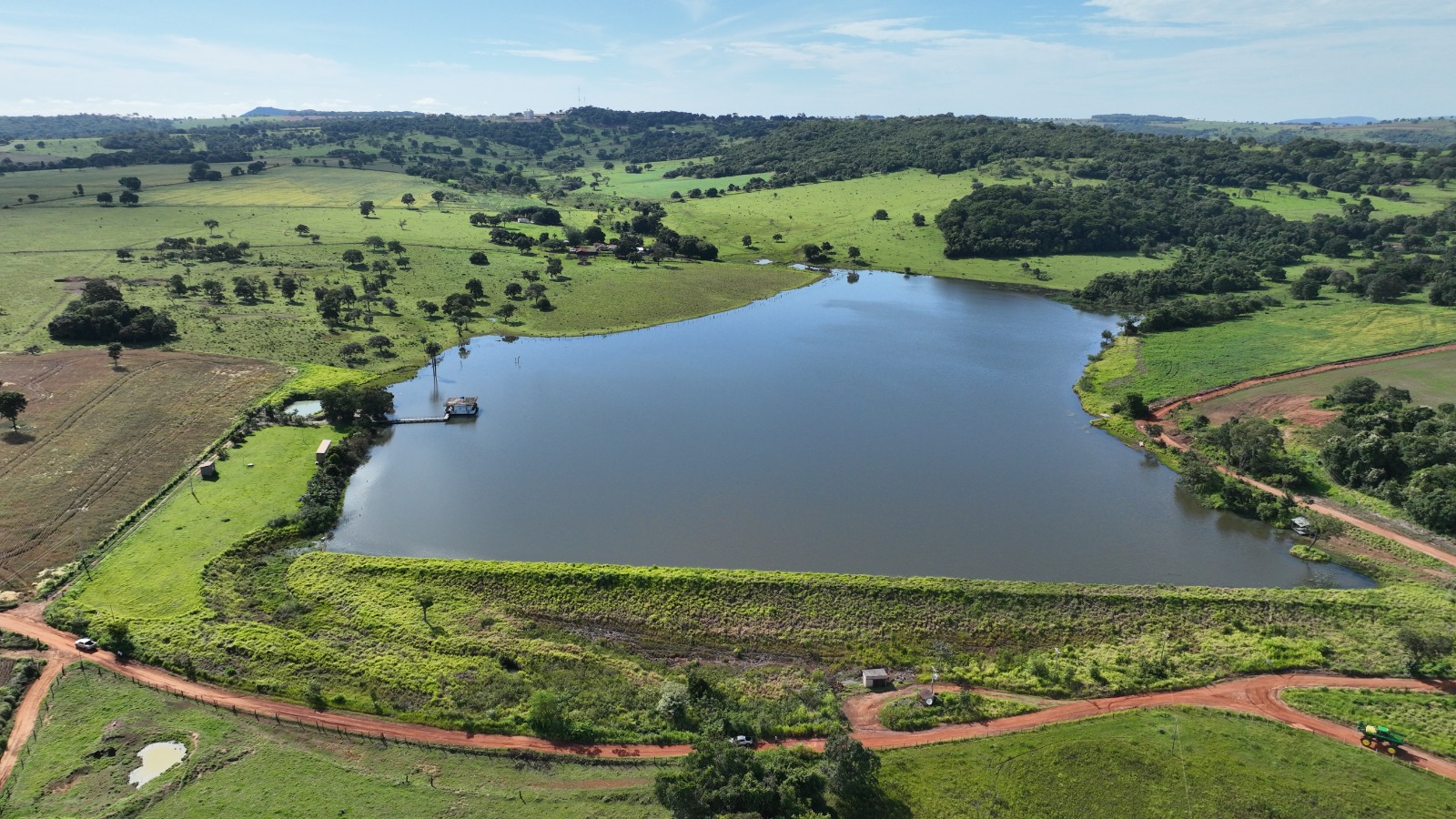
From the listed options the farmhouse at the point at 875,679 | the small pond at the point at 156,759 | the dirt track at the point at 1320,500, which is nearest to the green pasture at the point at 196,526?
the small pond at the point at 156,759

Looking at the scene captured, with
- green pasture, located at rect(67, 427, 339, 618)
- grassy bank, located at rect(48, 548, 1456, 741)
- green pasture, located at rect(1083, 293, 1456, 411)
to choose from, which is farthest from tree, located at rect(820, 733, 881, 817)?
green pasture, located at rect(1083, 293, 1456, 411)

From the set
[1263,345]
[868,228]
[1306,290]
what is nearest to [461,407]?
[1263,345]

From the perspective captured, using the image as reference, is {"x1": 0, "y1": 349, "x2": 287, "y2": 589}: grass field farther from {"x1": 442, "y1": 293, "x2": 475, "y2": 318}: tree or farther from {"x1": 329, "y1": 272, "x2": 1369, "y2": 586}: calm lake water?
{"x1": 442, "y1": 293, "x2": 475, "y2": 318}: tree

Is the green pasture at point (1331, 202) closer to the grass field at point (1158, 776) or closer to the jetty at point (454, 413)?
the grass field at point (1158, 776)

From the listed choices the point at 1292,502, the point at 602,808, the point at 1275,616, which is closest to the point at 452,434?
the point at 602,808

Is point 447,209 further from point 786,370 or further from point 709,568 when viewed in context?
point 709,568

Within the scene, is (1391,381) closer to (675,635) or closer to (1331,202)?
(675,635)
